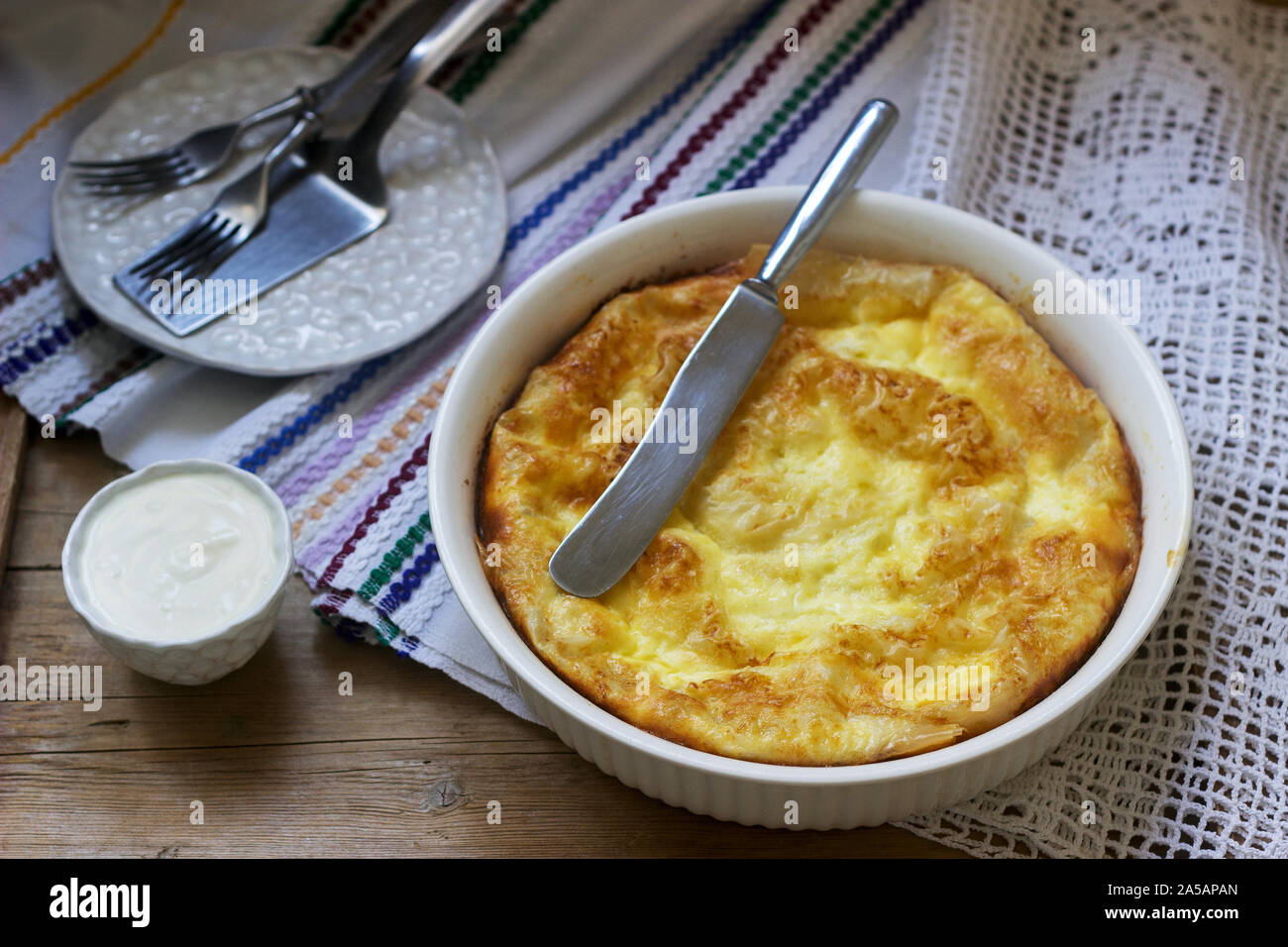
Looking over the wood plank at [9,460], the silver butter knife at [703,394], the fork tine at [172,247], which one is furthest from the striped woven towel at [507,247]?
the silver butter knife at [703,394]

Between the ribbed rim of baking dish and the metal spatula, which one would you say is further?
the metal spatula

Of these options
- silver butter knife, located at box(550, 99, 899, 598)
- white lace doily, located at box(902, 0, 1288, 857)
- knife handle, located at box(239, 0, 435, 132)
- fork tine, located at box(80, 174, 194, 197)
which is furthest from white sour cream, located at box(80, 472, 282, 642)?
white lace doily, located at box(902, 0, 1288, 857)

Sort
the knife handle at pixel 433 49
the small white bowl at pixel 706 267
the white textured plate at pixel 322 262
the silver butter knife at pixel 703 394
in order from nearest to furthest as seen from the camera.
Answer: the small white bowl at pixel 706 267
the silver butter knife at pixel 703 394
the white textured plate at pixel 322 262
the knife handle at pixel 433 49

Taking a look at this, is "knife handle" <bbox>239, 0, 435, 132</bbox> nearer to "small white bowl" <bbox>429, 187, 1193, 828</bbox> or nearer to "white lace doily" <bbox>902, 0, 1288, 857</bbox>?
"small white bowl" <bbox>429, 187, 1193, 828</bbox>

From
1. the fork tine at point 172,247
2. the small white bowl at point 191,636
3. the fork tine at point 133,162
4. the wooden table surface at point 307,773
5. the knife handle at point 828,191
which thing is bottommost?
the wooden table surface at point 307,773

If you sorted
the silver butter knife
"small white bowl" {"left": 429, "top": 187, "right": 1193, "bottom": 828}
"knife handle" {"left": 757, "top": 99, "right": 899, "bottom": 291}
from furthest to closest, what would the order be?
"knife handle" {"left": 757, "top": 99, "right": 899, "bottom": 291}
the silver butter knife
"small white bowl" {"left": 429, "top": 187, "right": 1193, "bottom": 828}

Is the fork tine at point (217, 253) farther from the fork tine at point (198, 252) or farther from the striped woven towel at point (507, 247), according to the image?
the striped woven towel at point (507, 247)
